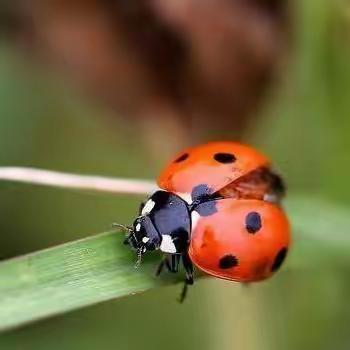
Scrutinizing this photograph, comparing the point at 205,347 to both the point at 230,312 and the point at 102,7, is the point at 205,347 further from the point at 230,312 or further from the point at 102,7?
the point at 102,7

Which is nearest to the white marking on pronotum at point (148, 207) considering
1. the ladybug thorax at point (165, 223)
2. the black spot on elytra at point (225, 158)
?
the ladybug thorax at point (165, 223)

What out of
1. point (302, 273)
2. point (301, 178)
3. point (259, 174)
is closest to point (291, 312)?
point (302, 273)

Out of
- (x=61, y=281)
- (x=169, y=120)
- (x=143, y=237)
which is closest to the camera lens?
(x=61, y=281)

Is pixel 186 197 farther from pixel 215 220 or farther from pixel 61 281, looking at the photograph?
pixel 61 281

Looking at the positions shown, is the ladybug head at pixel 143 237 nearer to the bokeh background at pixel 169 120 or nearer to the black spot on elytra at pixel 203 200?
the black spot on elytra at pixel 203 200

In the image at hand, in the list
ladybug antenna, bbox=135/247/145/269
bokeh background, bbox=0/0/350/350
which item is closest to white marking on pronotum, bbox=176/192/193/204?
ladybug antenna, bbox=135/247/145/269

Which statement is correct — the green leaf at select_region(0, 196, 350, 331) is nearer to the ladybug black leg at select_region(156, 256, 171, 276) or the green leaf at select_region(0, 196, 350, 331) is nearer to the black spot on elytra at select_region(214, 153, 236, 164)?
the ladybug black leg at select_region(156, 256, 171, 276)

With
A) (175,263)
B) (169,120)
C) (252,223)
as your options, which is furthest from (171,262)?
(169,120)
